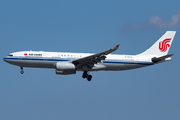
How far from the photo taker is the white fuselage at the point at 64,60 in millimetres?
49562

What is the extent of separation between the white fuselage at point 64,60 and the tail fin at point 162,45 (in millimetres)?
2827

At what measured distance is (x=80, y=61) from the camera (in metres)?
49.1

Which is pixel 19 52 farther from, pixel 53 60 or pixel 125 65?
pixel 125 65

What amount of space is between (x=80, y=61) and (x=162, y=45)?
14392 mm

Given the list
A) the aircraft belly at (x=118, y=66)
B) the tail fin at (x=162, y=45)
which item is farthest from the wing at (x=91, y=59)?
the tail fin at (x=162, y=45)

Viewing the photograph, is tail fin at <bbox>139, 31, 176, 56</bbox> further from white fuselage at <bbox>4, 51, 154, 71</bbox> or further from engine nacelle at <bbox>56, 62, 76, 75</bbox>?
engine nacelle at <bbox>56, 62, 76, 75</bbox>

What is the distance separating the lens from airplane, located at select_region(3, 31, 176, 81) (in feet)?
160

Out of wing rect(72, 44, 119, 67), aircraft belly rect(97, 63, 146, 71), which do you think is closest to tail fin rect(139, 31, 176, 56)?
aircraft belly rect(97, 63, 146, 71)

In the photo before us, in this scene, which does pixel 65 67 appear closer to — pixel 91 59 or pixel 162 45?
pixel 91 59

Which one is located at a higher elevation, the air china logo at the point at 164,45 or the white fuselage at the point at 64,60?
the air china logo at the point at 164,45

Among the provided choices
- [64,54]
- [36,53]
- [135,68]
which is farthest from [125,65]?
[36,53]

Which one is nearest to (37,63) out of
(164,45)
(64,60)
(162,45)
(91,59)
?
(64,60)

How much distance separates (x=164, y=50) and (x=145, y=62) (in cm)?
483

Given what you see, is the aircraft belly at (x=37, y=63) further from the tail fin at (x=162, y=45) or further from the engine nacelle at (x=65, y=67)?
the tail fin at (x=162, y=45)
